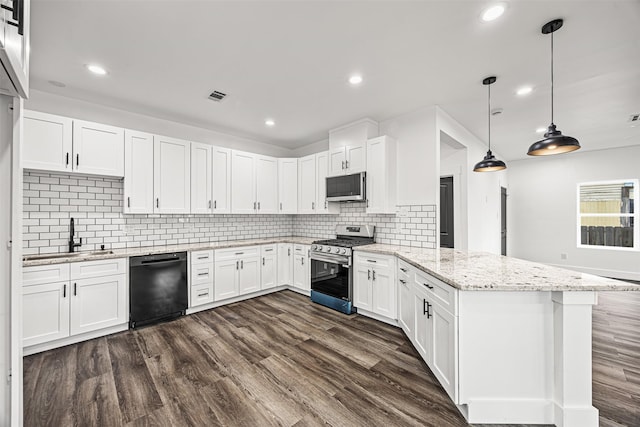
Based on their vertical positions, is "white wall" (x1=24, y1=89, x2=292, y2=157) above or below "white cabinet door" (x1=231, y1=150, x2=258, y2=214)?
above

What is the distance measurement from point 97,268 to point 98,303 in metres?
0.39

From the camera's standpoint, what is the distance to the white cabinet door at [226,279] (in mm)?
3822

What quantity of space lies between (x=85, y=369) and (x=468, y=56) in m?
4.46

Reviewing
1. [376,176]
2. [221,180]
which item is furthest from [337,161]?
[221,180]

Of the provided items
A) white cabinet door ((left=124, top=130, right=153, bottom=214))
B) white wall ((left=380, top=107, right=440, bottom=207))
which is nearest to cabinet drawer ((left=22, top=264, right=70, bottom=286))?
white cabinet door ((left=124, top=130, right=153, bottom=214))

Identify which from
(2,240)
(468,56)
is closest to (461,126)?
(468,56)

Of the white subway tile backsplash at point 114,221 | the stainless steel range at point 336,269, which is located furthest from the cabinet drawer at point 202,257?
the stainless steel range at point 336,269

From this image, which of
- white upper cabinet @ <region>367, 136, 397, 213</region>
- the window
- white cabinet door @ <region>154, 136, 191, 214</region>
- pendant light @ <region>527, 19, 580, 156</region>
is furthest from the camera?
the window

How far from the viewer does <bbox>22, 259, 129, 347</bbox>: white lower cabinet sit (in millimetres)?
2527

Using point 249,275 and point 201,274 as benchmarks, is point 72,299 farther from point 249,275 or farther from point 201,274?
point 249,275

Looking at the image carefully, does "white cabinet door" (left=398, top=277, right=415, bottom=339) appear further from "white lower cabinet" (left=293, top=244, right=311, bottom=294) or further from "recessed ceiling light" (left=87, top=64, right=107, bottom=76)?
"recessed ceiling light" (left=87, top=64, right=107, bottom=76)

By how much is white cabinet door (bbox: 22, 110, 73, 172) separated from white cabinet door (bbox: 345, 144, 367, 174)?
11.4 ft

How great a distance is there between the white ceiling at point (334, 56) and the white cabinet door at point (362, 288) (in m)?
2.23

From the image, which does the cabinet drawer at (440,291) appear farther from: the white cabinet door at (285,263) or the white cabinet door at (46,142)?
the white cabinet door at (46,142)
